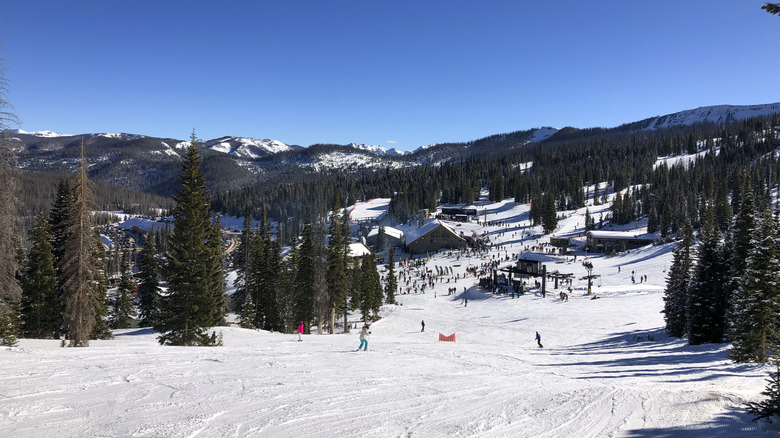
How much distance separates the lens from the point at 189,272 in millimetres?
19641

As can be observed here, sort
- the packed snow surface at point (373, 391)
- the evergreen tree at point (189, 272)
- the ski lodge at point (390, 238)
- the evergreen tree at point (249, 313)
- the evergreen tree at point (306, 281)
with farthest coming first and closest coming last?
the ski lodge at point (390, 238), the evergreen tree at point (249, 313), the evergreen tree at point (306, 281), the evergreen tree at point (189, 272), the packed snow surface at point (373, 391)

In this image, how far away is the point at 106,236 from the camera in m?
137

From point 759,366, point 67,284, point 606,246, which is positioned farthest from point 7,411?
point 606,246

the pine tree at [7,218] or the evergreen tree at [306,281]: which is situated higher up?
the pine tree at [7,218]

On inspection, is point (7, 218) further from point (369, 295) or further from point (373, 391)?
point (369, 295)

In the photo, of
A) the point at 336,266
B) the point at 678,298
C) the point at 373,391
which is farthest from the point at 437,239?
the point at 373,391

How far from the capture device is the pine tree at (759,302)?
15719 millimetres

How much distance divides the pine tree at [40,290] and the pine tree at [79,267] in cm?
783

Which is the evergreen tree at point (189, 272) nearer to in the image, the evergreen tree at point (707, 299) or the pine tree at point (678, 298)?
the evergreen tree at point (707, 299)

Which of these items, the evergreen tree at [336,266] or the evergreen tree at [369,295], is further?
the evergreen tree at [369,295]

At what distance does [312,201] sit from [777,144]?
152869mm

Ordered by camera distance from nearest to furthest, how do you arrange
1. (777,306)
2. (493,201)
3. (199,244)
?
(777,306) < (199,244) < (493,201)

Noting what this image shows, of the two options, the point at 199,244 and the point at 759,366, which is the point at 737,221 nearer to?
the point at 759,366

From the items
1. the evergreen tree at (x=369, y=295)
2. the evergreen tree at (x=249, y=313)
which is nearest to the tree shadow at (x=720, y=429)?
the evergreen tree at (x=369, y=295)
